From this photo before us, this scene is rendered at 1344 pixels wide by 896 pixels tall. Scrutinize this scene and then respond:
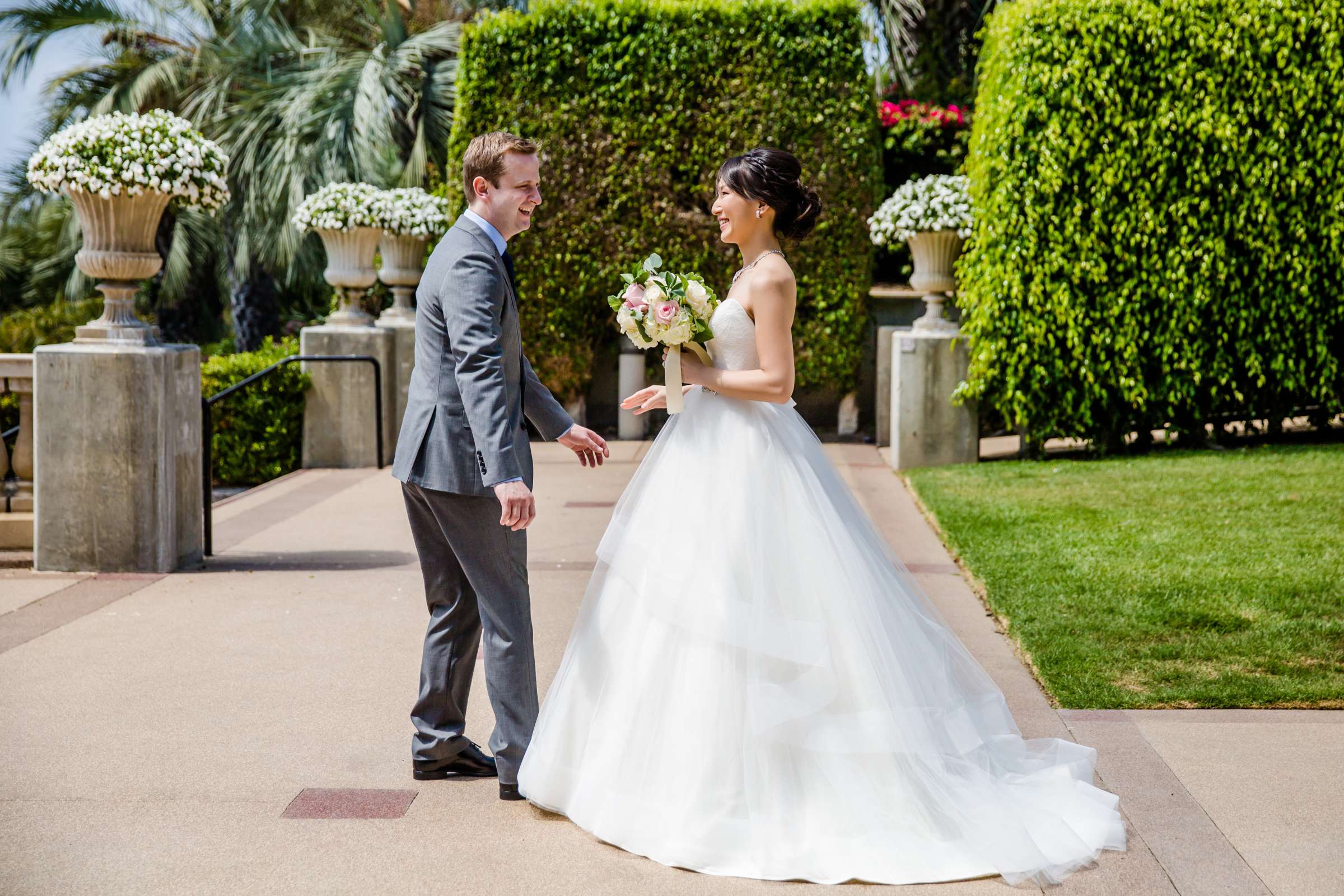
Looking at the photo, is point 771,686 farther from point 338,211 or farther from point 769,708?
point 338,211

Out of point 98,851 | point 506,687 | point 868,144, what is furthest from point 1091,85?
point 98,851

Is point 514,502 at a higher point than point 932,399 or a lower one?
lower

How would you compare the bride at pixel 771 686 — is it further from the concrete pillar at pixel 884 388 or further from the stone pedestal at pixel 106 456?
the concrete pillar at pixel 884 388

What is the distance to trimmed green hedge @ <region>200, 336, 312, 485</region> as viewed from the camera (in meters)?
11.1

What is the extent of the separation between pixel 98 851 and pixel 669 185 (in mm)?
10687

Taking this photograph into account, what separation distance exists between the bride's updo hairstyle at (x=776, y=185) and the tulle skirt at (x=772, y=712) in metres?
0.59

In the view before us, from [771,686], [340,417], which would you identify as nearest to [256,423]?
[340,417]

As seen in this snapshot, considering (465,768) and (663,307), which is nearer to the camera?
(663,307)

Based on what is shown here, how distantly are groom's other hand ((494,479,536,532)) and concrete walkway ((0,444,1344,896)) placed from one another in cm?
85

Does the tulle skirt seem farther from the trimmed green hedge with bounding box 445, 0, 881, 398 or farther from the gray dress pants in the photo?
the trimmed green hedge with bounding box 445, 0, 881, 398

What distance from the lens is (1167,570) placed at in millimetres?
6355

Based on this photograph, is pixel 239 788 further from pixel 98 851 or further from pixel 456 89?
pixel 456 89

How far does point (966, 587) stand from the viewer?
655cm

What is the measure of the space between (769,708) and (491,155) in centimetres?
174
